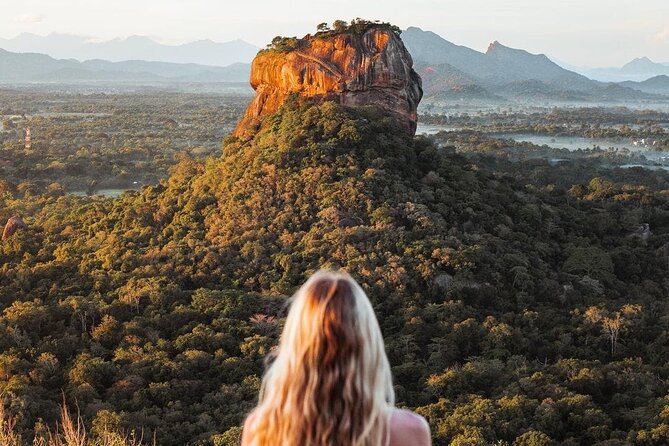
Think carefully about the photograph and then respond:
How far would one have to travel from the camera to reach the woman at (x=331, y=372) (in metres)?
2.62

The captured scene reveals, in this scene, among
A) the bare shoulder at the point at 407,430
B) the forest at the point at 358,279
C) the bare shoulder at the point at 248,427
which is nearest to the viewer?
the bare shoulder at the point at 407,430

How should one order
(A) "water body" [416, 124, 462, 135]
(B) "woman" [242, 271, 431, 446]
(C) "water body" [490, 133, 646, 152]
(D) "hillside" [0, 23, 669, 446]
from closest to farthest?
1. (B) "woman" [242, 271, 431, 446]
2. (D) "hillside" [0, 23, 669, 446]
3. (C) "water body" [490, 133, 646, 152]
4. (A) "water body" [416, 124, 462, 135]

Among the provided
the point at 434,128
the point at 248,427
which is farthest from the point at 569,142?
the point at 248,427

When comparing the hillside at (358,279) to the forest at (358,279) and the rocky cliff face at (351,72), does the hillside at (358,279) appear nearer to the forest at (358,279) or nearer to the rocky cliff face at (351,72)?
the forest at (358,279)

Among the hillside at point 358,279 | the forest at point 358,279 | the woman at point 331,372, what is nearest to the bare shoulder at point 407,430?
the woman at point 331,372

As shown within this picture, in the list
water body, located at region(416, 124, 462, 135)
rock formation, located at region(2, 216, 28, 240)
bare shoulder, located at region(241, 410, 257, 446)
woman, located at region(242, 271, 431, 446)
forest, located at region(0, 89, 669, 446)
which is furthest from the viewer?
water body, located at region(416, 124, 462, 135)

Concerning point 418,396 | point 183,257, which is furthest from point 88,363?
point 418,396

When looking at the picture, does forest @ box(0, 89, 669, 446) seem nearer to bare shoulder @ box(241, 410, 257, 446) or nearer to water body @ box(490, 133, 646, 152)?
bare shoulder @ box(241, 410, 257, 446)

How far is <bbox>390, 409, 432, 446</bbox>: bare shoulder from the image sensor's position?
108 inches

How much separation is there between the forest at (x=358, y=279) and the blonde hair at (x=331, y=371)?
27.3ft

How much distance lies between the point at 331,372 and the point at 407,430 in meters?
0.44

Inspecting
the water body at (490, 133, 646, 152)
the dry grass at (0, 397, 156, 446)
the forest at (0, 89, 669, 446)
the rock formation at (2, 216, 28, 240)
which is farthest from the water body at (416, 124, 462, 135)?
the dry grass at (0, 397, 156, 446)

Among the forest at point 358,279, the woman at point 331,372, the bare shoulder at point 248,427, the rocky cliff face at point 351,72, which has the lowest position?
the forest at point 358,279

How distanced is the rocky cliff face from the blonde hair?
22.5m
